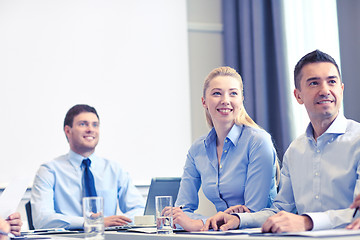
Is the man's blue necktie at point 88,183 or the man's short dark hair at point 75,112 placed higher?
the man's short dark hair at point 75,112

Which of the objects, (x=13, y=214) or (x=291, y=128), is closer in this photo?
(x=13, y=214)

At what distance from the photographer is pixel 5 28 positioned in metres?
4.10

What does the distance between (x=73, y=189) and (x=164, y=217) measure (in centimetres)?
163

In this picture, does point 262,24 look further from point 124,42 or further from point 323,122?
point 323,122

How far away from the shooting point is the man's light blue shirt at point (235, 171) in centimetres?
247

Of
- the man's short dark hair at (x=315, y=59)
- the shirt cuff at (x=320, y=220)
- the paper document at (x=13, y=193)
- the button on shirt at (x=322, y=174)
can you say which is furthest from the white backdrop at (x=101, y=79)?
the shirt cuff at (x=320, y=220)

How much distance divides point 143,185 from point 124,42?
4.13 ft

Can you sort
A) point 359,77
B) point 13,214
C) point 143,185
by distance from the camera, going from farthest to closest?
point 143,185
point 359,77
point 13,214

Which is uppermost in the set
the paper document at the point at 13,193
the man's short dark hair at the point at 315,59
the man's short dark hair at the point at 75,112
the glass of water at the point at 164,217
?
the man's short dark hair at the point at 315,59

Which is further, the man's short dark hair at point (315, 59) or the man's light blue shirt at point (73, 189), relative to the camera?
the man's light blue shirt at point (73, 189)

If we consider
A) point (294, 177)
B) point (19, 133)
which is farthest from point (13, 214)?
point (19, 133)

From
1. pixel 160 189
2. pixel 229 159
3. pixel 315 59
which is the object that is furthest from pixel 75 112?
pixel 315 59

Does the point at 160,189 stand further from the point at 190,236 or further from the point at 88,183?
the point at 190,236

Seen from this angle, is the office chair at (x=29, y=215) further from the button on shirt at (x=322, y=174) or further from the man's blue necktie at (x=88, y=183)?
the button on shirt at (x=322, y=174)
